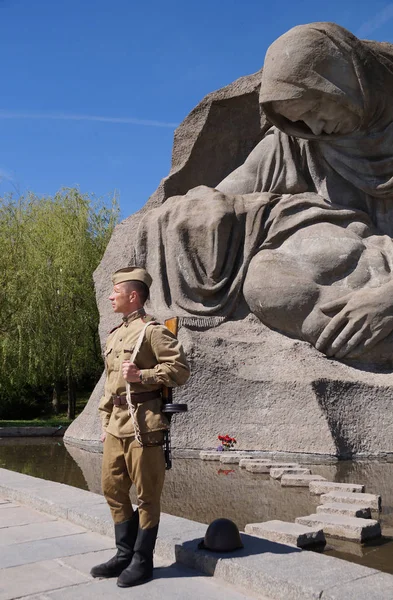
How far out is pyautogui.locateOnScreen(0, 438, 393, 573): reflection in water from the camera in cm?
338

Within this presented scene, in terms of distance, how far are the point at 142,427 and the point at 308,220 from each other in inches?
184

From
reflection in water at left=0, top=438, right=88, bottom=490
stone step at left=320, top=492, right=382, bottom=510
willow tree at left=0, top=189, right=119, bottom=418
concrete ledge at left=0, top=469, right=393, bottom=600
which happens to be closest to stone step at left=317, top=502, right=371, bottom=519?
stone step at left=320, top=492, right=382, bottom=510

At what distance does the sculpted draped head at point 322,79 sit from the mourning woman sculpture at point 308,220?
10 mm

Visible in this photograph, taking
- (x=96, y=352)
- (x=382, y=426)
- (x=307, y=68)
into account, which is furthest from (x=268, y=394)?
(x=96, y=352)

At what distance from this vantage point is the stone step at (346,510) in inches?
139

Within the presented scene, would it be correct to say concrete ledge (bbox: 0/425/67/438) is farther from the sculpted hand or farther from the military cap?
the military cap

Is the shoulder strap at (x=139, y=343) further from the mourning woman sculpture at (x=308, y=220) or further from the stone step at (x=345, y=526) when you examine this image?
the mourning woman sculpture at (x=308, y=220)

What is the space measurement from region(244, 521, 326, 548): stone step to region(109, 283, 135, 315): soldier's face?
120 cm

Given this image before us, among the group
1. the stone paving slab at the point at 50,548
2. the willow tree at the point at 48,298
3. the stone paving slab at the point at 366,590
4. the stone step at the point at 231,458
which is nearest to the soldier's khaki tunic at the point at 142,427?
the stone paving slab at the point at 50,548

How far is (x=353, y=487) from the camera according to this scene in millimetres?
4094

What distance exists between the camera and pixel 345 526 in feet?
10.8

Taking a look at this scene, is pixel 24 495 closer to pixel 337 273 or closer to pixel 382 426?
pixel 382 426

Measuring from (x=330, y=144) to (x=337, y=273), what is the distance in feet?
5.40

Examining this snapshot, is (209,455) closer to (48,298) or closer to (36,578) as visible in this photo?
(36,578)
